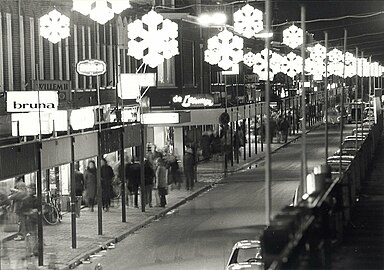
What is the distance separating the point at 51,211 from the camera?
1147 inches

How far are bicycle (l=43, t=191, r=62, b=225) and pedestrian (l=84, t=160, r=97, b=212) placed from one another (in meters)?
1.60

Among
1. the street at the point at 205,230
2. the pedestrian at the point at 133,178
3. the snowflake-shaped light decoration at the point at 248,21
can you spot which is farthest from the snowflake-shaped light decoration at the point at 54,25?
the pedestrian at the point at 133,178

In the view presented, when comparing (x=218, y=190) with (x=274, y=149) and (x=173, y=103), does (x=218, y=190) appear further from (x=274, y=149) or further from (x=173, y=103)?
(x=274, y=149)

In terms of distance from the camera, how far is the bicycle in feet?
94.9

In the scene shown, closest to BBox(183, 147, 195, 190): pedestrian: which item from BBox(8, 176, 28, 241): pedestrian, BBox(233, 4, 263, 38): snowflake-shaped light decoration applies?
BBox(233, 4, 263, 38): snowflake-shaped light decoration

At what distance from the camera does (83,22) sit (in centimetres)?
3834

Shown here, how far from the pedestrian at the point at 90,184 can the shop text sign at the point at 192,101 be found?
580 inches

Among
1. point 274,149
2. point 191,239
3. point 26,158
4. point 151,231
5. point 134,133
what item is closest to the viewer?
point 26,158

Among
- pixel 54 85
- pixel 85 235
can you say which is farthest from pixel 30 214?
pixel 54 85

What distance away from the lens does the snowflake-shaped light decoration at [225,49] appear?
107ft

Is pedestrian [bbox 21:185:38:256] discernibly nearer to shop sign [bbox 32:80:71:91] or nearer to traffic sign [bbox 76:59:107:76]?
traffic sign [bbox 76:59:107:76]

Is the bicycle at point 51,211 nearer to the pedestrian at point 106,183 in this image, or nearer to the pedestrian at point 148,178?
the pedestrian at point 106,183

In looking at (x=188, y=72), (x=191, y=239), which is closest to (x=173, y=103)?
(x=188, y=72)

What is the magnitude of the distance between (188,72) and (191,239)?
3093cm
